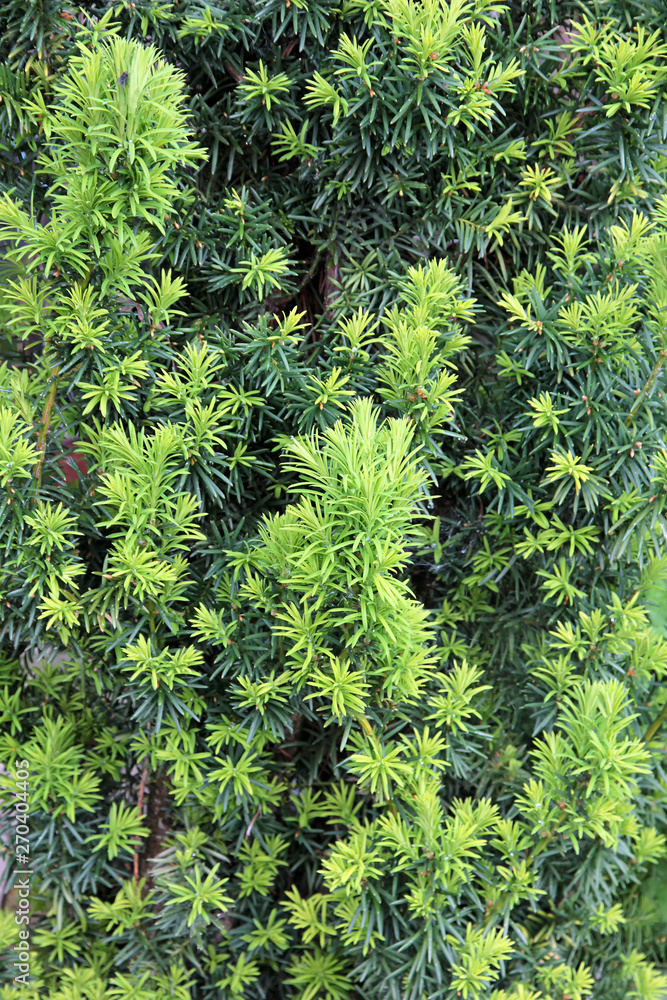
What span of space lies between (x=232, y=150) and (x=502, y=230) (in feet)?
1.60

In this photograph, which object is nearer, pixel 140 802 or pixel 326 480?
pixel 326 480

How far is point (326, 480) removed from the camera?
0.99 metres

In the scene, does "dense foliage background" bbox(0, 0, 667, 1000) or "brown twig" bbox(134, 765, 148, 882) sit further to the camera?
"brown twig" bbox(134, 765, 148, 882)

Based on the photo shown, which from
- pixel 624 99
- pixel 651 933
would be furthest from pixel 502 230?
pixel 651 933

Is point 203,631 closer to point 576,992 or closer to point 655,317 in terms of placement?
point 655,317

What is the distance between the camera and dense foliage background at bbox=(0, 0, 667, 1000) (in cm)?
111

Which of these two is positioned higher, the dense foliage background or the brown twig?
the dense foliage background

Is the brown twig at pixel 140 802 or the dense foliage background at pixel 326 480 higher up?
the dense foliage background at pixel 326 480

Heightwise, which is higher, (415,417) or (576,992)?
(415,417)

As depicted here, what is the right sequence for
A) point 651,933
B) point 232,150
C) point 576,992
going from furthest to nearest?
point 651,933, point 576,992, point 232,150

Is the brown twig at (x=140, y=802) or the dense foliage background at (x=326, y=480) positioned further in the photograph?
the brown twig at (x=140, y=802)

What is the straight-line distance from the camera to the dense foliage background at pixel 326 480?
1.11 meters

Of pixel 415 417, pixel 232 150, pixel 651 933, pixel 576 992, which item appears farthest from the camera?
pixel 651 933

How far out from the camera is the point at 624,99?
46.8 inches
